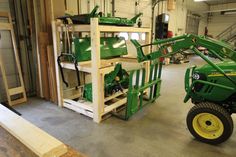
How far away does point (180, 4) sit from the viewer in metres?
10.2

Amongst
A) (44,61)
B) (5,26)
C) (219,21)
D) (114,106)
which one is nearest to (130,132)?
(114,106)

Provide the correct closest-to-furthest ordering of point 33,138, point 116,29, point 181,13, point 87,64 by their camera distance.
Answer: point 33,138
point 116,29
point 87,64
point 181,13

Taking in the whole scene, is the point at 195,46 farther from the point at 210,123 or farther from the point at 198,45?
the point at 210,123

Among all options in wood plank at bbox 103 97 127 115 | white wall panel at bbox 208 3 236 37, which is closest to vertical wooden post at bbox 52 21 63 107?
wood plank at bbox 103 97 127 115

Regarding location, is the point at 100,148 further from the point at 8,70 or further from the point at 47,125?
the point at 8,70

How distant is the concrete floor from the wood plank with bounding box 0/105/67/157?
1.12 m

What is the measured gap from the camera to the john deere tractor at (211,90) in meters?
2.28

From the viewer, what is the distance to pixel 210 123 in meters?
2.42

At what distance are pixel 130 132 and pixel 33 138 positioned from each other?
69.8 inches

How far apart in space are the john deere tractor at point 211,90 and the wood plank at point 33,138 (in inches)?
78.7

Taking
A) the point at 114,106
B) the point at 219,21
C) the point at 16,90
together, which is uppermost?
the point at 219,21

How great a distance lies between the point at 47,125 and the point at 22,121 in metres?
1.63

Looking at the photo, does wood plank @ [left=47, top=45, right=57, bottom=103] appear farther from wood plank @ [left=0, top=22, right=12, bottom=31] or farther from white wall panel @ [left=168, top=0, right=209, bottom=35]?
white wall panel @ [left=168, top=0, right=209, bottom=35]

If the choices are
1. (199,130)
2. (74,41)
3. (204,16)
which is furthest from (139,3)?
(204,16)
